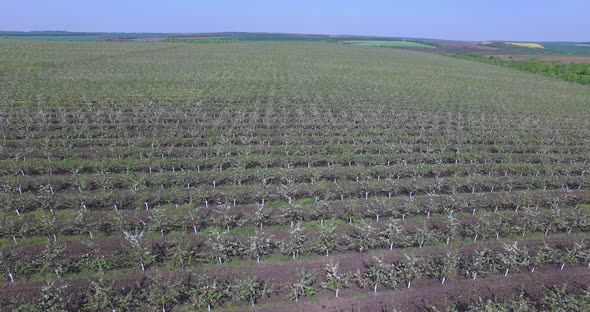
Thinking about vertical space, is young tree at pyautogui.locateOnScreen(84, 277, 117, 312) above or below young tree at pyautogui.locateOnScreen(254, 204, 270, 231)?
below

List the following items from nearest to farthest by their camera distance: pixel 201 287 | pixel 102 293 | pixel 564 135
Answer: pixel 102 293
pixel 201 287
pixel 564 135

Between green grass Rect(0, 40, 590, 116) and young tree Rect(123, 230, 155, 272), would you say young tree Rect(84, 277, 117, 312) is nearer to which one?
young tree Rect(123, 230, 155, 272)

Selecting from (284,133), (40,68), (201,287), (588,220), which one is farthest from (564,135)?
(40,68)

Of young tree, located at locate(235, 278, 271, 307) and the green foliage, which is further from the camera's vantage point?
the green foliage

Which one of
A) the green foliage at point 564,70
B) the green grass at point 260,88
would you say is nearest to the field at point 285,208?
the green grass at point 260,88

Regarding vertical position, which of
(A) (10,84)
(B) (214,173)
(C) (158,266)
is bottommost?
(C) (158,266)

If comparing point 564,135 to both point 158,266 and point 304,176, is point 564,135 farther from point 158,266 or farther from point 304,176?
point 158,266

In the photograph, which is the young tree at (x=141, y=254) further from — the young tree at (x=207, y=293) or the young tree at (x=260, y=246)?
A: the young tree at (x=260, y=246)

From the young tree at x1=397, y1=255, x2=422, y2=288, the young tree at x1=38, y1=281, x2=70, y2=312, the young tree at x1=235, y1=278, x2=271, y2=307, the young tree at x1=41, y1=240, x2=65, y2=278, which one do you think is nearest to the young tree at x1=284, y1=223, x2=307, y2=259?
the young tree at x1=235, y1=278, x2=271, y2=307

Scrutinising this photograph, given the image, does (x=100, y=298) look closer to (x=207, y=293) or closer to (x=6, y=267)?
(x=207, y=293)
